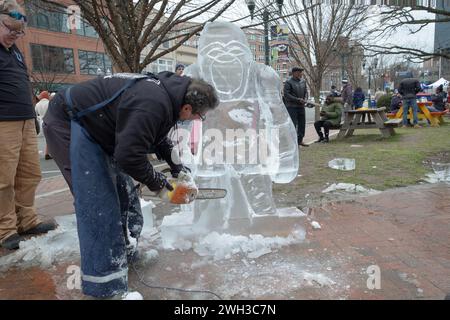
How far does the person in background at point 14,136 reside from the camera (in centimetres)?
293

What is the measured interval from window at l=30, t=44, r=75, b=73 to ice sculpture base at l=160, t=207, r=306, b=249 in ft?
89.7

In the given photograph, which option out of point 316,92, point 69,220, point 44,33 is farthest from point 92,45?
point 69,220

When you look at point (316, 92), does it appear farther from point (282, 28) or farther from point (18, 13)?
point (18, 13)

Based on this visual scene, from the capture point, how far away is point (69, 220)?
3.58 metres

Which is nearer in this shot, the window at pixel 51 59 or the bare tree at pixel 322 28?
the bare tree at pixel 322 28

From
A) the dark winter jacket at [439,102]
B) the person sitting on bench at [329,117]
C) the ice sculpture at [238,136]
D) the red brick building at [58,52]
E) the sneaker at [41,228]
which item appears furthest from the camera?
the red brick building at [58,52]

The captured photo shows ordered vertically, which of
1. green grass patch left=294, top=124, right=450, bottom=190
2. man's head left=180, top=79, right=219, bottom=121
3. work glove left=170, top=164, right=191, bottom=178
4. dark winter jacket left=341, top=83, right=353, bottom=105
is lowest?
green grass patch left=294, top=124, right=450, bottom=190

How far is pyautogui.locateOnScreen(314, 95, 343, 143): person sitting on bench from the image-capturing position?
28.6ft

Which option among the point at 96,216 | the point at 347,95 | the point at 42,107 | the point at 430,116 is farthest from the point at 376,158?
the point at 347,95

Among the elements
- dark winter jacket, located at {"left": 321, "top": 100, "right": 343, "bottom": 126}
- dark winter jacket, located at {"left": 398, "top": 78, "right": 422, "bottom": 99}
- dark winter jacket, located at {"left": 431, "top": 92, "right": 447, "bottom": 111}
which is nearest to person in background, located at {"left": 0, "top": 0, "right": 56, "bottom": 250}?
dark winter jacket, located at {"left": 321, "top": 100, "right": 343, "bottom": 126}

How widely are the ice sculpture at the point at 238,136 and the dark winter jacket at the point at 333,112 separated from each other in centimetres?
606

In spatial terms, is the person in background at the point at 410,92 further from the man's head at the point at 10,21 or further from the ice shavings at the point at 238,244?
the man's head at the point at 10,21

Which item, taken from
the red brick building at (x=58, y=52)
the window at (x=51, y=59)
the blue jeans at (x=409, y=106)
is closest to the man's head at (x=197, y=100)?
the blue jeans at (x=409, y=106)

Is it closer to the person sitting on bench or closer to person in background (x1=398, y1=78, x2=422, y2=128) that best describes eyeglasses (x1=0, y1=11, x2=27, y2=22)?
the person sitting on bench
